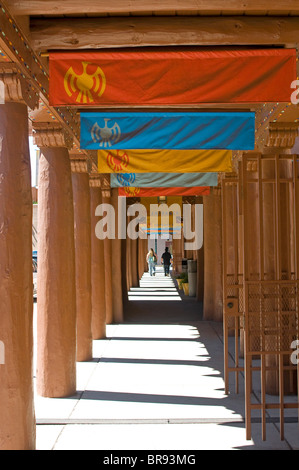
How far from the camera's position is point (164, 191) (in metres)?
13.0

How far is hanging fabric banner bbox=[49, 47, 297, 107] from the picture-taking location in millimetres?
5246

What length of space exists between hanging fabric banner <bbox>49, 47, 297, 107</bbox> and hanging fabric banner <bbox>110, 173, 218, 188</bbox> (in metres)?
5.78

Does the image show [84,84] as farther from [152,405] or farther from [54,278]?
[152,405]

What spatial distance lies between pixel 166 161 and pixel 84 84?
370 centimetres

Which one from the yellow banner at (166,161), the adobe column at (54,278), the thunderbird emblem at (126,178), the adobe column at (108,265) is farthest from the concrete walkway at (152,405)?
the thunderbird emblem at (126,178)

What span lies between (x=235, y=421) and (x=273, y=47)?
393 centimetres

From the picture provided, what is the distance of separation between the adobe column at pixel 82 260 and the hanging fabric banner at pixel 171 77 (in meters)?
3.58

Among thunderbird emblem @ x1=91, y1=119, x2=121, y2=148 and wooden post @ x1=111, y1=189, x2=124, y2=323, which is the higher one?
thunderbird emblem @ x1=91, y1=119, x2=121, y2=148

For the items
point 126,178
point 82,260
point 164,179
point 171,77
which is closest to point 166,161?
point 82,260

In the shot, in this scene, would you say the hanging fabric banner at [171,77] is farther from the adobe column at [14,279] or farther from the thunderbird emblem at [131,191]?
the thunderbird emblem at [131,191]

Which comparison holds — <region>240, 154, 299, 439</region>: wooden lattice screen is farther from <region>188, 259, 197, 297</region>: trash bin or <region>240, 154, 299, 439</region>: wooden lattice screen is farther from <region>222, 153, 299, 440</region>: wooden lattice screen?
<region>188, 259, 197, 297</region>: trash bin

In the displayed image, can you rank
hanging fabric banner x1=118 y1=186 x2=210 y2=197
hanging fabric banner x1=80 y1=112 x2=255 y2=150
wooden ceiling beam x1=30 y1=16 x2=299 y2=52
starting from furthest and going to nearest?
hanging fabric banner x1=118 y1=186 x2=210 y2=197, hanging fabric banner x1=80 y1=112 x2=255 y2=150, wooden ceiling beam x1=30 y1=16 x2=299 y2=52

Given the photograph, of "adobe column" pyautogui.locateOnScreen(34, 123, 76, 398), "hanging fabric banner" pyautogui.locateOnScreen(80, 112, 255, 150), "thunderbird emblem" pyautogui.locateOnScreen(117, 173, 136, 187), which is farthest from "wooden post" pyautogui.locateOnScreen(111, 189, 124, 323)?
"adobe column" pyautogui.locateOnScreen(34, 123, 76, 398)
